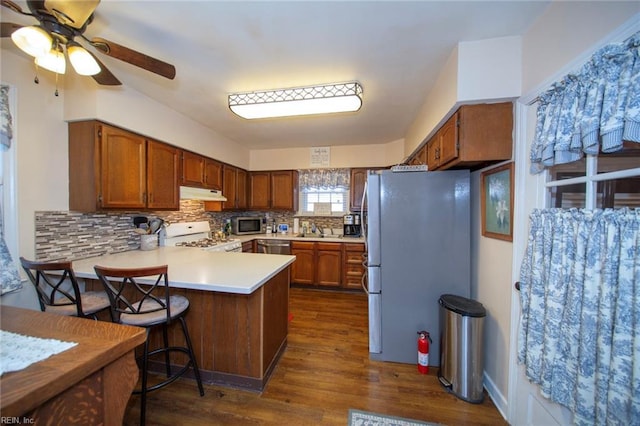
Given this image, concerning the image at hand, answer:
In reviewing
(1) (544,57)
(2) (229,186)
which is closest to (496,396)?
(1) (544,57)

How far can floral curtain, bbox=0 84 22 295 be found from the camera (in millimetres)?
1497

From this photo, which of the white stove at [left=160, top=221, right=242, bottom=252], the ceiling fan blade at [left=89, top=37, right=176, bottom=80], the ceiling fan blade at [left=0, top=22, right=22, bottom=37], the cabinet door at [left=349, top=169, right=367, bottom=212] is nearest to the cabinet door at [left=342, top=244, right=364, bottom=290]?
the cabinet door at [left=349, top=169, right=367, bottom=212]

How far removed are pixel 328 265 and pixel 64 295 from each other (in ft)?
9.69

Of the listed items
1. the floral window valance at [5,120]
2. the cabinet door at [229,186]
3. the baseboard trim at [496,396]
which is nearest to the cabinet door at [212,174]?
the cabinet door at [229,186]

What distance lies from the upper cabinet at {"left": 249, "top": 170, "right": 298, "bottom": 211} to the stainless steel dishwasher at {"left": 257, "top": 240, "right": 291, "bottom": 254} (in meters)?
0.70

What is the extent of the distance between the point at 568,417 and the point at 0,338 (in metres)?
2.40

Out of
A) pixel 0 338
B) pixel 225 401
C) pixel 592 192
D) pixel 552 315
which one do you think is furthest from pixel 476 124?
pixel 225 401

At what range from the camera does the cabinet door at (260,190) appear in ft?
14.3

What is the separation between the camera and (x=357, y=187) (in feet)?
13.3

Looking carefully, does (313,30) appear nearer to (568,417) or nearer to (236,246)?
(568,417)

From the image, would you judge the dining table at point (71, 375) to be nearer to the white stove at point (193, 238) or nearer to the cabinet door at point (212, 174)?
the white stove at point (193, 238)

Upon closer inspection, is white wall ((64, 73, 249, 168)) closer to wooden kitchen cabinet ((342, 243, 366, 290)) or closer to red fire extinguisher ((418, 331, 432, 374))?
wooden kitchen cabinet ((342, 243, 366, 290))

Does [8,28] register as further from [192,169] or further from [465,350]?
[465,350]

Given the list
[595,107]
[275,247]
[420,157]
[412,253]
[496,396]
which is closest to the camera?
[595,107]
